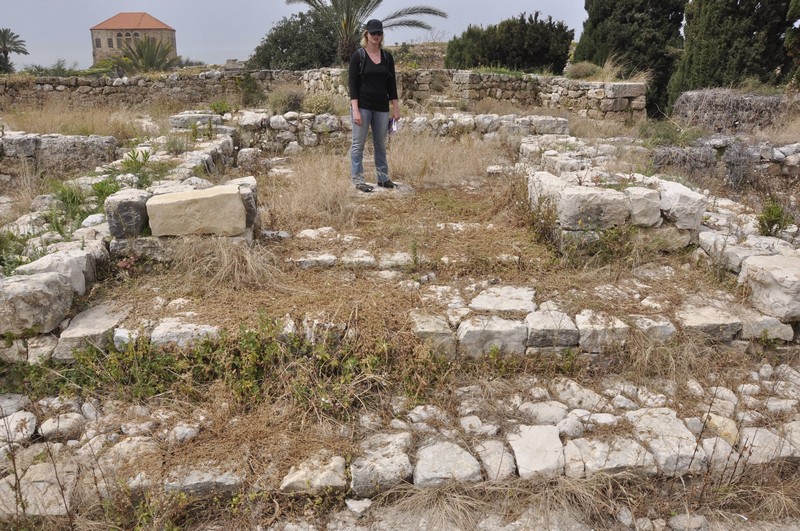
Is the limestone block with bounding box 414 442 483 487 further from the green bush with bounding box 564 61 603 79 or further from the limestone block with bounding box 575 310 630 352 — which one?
the green bush with bounding box 564 61 603 79

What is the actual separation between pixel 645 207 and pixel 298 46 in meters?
20.6

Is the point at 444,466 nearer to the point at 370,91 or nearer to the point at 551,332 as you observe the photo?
the point at 551,332

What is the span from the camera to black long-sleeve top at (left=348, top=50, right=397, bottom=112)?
5791mm

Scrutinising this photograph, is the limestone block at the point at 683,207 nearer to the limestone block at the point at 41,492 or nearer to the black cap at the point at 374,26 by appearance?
the black cap at the point at 374,26

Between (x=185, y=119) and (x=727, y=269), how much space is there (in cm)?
787

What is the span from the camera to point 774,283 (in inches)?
144

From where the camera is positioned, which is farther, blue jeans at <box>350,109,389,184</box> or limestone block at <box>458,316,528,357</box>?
blue jeans at <box>350,109,389,184</box>

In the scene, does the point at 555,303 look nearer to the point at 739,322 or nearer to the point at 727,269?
the point at 739,322

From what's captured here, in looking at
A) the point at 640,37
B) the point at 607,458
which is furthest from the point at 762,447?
the point at 640,37

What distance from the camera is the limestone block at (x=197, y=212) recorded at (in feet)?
13.1

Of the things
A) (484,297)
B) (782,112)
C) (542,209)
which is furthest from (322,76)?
(484,297)

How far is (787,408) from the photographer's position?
320cm

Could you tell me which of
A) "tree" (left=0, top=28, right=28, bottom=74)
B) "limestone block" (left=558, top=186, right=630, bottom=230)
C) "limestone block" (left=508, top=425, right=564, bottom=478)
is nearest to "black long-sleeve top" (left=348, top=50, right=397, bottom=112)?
"limestone block" (left=558, top=186, right=630, bottom=230)

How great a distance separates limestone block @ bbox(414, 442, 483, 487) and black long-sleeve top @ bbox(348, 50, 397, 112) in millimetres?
4131
